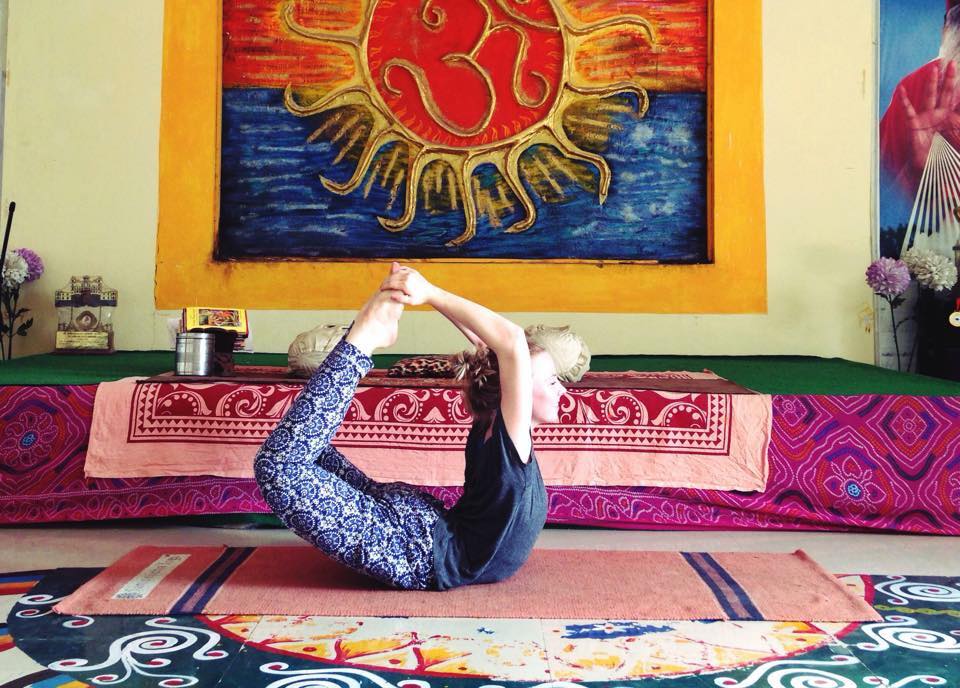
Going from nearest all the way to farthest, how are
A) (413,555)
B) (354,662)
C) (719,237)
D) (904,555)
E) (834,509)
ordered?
(354,662) < (413,555) < (904,555) < (834,509) < (719,237)

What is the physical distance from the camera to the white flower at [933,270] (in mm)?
4508

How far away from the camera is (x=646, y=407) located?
307 centimetres

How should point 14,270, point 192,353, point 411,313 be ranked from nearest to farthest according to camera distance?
point 192,353
point 14,270
point 411,313

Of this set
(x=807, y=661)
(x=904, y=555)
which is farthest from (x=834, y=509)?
(x=807, y=661)

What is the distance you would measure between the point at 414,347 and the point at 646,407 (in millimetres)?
1999

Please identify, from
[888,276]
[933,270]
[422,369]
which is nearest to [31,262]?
[422,369]

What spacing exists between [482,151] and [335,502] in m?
2.95

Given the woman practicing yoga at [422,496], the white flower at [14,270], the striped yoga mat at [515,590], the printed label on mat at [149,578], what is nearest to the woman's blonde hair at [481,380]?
the woman practicing yoga at [422,496]

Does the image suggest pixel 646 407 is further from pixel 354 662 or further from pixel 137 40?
pixel 137 40

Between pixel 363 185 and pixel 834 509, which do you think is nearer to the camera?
pixel 834 509

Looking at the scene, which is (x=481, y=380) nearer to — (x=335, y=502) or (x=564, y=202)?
(x=335, y=502)

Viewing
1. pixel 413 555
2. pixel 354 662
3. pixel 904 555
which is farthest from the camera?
pixel 904 555

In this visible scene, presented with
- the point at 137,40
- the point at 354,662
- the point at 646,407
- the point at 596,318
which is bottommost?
the point at 354,662

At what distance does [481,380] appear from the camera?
2.25 m
